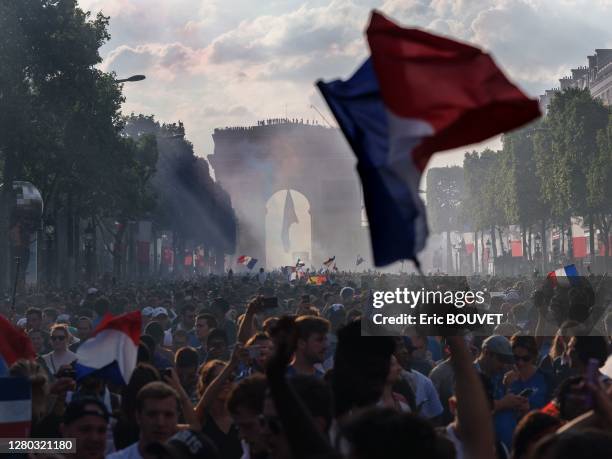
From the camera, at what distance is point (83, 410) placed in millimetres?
7051

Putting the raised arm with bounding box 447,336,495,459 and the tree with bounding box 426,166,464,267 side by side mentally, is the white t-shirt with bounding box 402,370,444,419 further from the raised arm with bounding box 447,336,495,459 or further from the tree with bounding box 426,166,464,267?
the tree with bounding box 426,166,464,267

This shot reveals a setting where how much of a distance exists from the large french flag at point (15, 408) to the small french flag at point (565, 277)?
1085cm

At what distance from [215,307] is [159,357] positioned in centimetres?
713

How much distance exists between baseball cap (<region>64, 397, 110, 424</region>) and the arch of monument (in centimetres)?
14756

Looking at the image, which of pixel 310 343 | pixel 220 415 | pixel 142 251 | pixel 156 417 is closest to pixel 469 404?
pixel 156 417

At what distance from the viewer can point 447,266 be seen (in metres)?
164

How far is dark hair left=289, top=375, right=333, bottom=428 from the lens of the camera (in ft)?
19.0

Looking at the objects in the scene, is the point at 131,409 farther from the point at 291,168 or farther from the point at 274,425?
the point at 291,168

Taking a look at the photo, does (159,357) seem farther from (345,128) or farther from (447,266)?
(447,266)

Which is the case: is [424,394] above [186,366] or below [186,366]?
below

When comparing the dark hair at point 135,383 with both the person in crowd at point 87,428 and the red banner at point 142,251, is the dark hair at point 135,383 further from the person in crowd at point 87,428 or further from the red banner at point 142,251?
the red banner at point 142,251

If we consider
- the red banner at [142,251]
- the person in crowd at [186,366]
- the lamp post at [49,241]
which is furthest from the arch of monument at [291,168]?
the person in crowd at [186,366]

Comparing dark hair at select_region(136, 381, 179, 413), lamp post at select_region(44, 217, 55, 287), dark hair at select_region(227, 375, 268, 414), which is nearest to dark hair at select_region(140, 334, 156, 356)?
dark hair at select_region(136, 381, 179, 413)

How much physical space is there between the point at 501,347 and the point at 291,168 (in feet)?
485
